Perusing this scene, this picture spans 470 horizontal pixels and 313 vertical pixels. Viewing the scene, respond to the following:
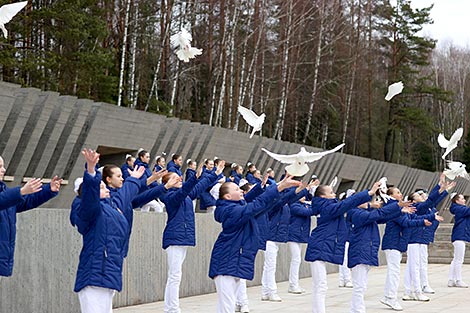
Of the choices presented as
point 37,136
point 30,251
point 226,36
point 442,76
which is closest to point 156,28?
point 226,36

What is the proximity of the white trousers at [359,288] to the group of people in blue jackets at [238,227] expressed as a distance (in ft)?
0.05

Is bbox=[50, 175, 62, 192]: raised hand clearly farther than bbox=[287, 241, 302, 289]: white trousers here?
No

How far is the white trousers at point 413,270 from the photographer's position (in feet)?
50.1

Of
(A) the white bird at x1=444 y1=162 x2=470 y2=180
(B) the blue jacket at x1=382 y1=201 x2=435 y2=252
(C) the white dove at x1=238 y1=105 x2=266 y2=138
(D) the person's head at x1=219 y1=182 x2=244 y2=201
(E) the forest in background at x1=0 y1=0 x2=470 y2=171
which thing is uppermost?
(E) the forest in background at x1=0 y1=0 x2=470 y2=171

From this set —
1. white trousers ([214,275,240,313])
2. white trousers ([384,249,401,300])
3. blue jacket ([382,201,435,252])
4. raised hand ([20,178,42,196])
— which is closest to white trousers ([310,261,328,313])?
white trousers ([214,275,240,313])

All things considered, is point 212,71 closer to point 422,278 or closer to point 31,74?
point 31,74

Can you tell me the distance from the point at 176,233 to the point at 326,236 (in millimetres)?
2007

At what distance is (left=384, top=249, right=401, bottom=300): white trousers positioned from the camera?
13720 millimetres

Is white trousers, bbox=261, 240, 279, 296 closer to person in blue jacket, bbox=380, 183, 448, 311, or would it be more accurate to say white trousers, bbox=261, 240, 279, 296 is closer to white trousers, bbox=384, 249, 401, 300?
person in blue jacket, bbox=380, 183, 448, 311

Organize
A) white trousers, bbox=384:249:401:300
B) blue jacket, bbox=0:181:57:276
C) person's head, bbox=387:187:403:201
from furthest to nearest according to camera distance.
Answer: white trousers, bbox=384:249:401:300
person's head, bbox=387:187:403:201
blue jacket, bbox=0:181:57:276

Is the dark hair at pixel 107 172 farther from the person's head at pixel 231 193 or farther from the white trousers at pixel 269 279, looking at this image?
the white trousers at pixel 269 279

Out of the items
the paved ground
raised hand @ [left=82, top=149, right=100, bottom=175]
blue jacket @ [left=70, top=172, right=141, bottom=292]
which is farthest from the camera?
the paved ground

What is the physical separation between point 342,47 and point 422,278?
118 ft

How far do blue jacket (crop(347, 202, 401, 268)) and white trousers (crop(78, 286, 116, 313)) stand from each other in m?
5.23
